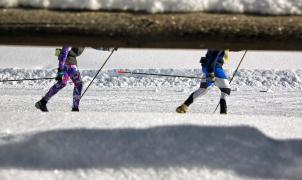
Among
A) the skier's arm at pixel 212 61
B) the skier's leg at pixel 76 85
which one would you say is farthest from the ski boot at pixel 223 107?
the skier's leg at pixel 76 85

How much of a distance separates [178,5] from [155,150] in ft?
2.79

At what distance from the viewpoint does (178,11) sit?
2.16 metres

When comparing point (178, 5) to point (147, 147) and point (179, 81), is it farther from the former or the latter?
point (179, 81)

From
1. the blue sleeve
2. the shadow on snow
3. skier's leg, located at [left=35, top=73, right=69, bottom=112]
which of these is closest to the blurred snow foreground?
the shadow on snow

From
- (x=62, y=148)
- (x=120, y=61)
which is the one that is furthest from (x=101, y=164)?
(x=120, y=61)

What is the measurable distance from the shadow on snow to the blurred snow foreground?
0.81 meters

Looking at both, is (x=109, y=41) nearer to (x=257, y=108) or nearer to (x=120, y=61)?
(x=257, y=108)

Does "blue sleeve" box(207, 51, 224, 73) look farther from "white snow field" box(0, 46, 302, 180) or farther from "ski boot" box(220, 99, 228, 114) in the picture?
"white snow field" box(0, 46, 302, 180)

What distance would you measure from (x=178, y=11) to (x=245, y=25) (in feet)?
1.00

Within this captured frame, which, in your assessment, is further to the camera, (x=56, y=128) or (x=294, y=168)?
(x=56, y=128)

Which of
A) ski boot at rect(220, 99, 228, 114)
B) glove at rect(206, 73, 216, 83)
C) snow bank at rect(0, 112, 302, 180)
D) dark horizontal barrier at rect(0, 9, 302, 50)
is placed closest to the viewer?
dark horizontal barrier at rect(0, 9, 302, 50)

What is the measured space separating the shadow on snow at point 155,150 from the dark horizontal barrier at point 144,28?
65 centimetres

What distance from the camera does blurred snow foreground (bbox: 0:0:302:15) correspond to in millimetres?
2135

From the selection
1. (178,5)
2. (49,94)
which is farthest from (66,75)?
(178,5)
